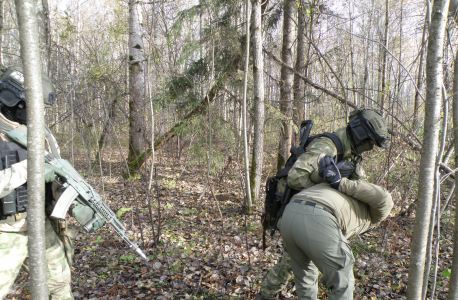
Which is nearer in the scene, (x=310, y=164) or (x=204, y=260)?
(x=310, y=164)

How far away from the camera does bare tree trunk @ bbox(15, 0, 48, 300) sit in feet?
3.75

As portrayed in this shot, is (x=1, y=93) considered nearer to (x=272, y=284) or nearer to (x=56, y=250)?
(x=56, y=250)

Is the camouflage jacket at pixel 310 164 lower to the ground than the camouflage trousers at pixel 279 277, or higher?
higher

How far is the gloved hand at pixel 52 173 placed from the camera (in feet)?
6.79

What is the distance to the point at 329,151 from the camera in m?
2.37

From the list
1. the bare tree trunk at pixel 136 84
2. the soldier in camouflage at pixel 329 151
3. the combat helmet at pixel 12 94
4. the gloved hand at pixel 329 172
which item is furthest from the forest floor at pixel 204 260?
the bare tree trunk at pixel 136 84

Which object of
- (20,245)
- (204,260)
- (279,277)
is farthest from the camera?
(204,260)

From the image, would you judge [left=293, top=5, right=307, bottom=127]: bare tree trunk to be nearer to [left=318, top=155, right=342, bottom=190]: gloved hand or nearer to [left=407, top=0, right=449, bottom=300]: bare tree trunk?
[left=318, top=155, right=342, bottom=190]: gloved hand

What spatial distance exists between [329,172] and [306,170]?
0.81ft

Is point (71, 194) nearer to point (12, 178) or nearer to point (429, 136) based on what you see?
point (12, 178)

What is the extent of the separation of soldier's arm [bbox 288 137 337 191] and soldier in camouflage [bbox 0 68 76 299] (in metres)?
2.01

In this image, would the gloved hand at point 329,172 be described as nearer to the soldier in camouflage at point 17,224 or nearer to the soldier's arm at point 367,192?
the soldier's arm at point 367,192

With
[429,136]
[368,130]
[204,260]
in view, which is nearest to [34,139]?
[429,136]

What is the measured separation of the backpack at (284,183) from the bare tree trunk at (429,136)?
0.78m
